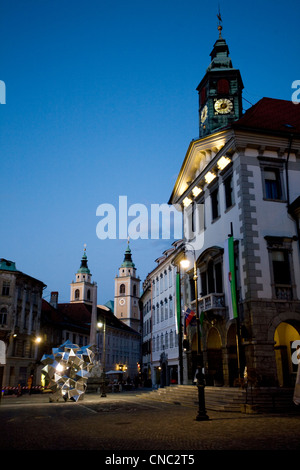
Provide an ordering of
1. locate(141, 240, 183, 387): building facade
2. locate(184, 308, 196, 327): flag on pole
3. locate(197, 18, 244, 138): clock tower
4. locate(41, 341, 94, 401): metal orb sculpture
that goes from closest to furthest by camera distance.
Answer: locate(184, 308, 196, 327): flag on pole, locate(41, 341, 94, 401): metal orb sculpture, locate(197, 18, 244, 138): clock tower, locate(141, 240, 183, 387): building facade

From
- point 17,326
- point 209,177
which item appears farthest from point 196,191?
point 17,326

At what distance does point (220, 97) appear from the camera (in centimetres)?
3134

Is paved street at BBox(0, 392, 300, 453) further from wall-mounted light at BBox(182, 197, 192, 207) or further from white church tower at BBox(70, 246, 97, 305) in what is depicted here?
white church tower at BBox(70, 246, 97, 305)

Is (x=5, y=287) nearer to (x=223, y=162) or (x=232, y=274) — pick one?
(x=223, y=162)

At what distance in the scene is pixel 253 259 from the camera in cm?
2256

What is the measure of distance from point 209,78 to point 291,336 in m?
20.1

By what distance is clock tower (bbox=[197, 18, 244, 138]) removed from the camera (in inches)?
1216

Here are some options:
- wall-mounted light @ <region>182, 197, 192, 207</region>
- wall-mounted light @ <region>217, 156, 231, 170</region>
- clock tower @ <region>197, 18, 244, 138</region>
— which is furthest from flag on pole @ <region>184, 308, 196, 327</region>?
clock tower @ <region>197, 18, 244, 138</region>

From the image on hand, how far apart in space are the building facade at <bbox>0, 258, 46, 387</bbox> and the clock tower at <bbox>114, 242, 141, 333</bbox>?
80.7m

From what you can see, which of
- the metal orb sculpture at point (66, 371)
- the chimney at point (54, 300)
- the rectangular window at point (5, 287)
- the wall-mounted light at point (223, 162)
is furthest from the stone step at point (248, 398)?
the chimney at point (54, 300)

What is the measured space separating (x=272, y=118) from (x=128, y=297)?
115467 millimetres

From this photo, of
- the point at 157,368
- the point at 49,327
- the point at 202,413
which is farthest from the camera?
the point at 49,327
